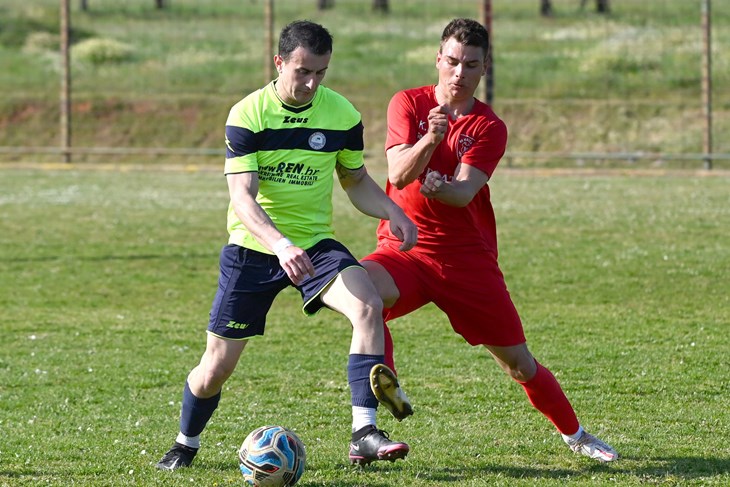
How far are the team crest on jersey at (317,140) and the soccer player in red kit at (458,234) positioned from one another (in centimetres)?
41

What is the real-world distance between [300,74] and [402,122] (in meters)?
0.77

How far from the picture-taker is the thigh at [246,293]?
560cm

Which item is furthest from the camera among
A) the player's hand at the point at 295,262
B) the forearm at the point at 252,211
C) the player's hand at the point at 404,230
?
the player's hand at the point at 404,230

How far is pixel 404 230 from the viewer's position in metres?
5.65

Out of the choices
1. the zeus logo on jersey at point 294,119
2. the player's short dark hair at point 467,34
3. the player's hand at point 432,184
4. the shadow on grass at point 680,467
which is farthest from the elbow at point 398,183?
the shadow on grass at point 680,467

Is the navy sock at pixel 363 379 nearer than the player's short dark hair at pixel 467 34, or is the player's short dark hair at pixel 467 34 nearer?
the navy sock at pixel 363 379

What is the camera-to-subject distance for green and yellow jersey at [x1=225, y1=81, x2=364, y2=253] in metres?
5.60

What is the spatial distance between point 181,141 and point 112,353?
2344cm

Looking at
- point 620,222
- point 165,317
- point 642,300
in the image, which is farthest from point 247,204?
point 620,222

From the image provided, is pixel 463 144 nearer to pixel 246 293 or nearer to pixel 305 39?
pixel 305 39

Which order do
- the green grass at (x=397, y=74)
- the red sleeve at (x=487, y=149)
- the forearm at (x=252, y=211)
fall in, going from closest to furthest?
the forearm at (x=252, y=211) < the red sleeve at (x=487, y=149) < the green grass at (x=397, y=74)

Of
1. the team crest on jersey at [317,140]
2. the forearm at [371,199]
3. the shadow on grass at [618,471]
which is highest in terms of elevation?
the team crest on jersey at [317,140]

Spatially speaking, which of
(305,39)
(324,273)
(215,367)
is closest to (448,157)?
(324,273)

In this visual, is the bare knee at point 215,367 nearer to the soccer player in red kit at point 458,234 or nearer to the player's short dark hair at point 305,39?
the soccer player in red kit at point 458,234
